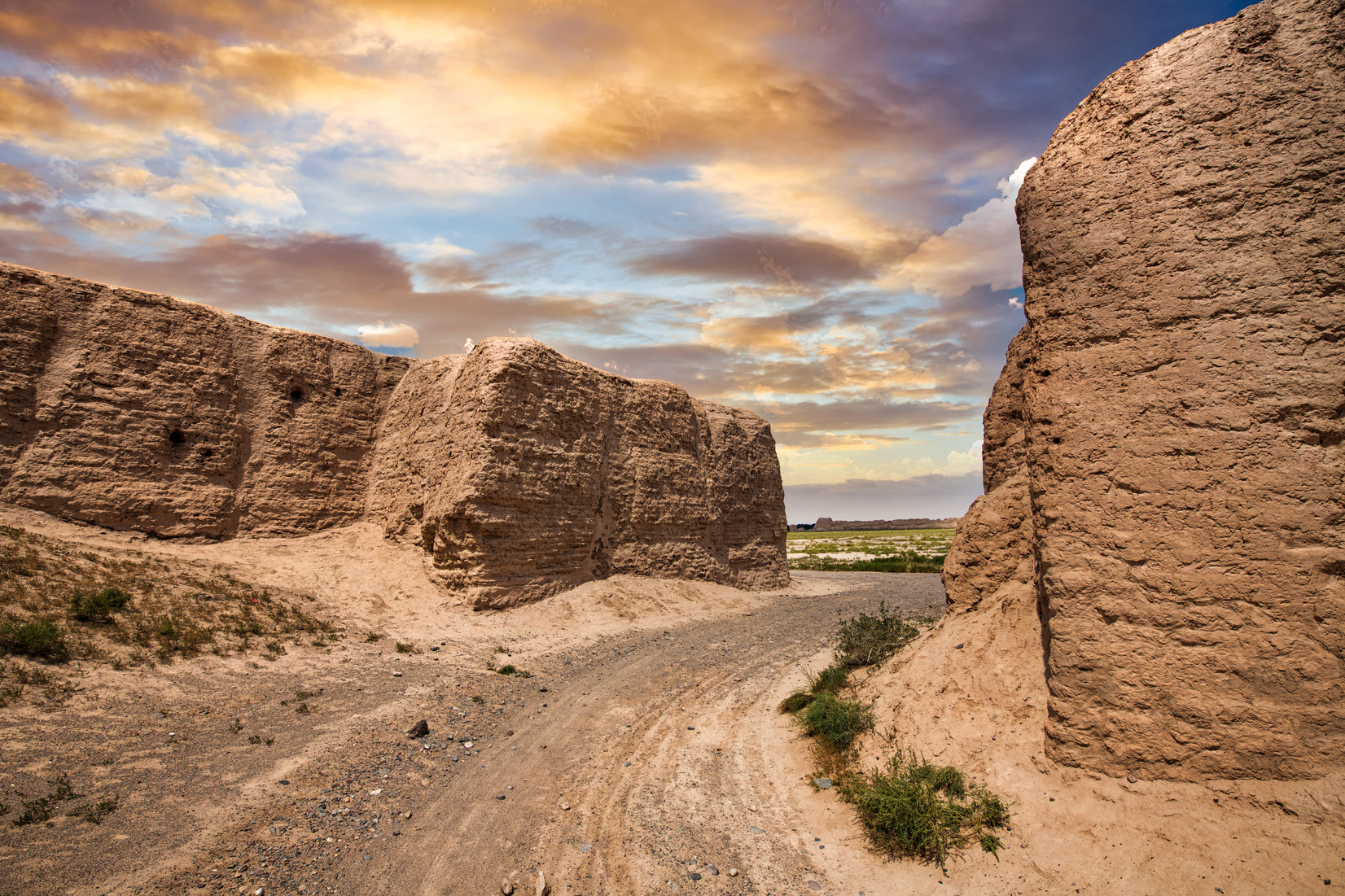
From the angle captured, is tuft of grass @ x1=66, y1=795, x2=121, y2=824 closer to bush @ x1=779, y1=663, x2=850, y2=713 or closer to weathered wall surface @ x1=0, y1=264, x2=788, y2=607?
bush @ x1=779, y1=663, x2=850, y2=713

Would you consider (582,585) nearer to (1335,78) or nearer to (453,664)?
(453,664)

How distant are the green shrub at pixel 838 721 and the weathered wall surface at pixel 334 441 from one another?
9115 millimetres

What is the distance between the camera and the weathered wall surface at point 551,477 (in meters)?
15.0

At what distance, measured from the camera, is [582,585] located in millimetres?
17047

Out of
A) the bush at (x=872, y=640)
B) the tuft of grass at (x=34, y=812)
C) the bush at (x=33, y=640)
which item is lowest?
the tuft of grass at (x=34, y=812)

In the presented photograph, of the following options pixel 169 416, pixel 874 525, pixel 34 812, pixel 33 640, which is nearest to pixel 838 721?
pixel 34 812

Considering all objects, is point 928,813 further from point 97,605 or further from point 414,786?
point 97,605

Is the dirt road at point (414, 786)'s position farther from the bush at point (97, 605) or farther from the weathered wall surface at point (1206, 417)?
the weathered wall surface at point (1206, 417)

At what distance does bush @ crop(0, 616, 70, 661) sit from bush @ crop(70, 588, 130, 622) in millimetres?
921

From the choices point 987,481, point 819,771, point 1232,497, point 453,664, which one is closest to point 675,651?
point 453,664

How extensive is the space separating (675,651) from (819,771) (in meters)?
6.36

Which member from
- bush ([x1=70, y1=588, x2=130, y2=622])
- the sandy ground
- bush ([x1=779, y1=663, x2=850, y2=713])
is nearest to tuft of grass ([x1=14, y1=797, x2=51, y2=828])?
the sandy ground

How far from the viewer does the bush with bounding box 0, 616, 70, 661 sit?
7.75 metres

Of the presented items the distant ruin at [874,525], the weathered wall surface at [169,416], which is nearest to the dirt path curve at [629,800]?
the weathered wall surface at [169,416]
